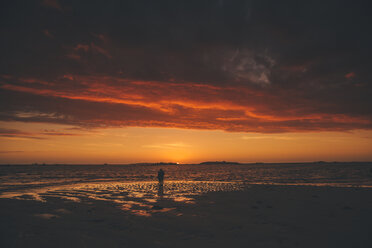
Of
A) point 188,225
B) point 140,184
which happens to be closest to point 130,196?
point 188,225

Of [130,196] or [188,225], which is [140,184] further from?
[188,225]

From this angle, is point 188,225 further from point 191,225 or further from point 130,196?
point 130,196

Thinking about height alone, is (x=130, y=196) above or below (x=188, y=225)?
below

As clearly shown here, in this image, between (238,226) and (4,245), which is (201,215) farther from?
(4,245)

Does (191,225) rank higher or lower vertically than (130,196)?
higher

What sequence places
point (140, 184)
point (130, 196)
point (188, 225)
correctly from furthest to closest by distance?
1. point (140, 184)
2. point (130, 196)
3. point (188, 225)

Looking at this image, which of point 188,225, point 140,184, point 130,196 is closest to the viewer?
point 188,225

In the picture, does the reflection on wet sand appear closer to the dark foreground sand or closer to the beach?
the beach

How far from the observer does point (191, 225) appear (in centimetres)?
1292

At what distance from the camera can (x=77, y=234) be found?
1120 centimetres

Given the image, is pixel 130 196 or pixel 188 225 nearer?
pixel 188 225

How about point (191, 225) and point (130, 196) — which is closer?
point (191, 225)

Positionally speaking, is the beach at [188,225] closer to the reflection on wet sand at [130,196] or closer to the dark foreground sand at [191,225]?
the dark foreground sand at [191,225]

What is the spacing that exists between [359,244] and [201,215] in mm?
8233
